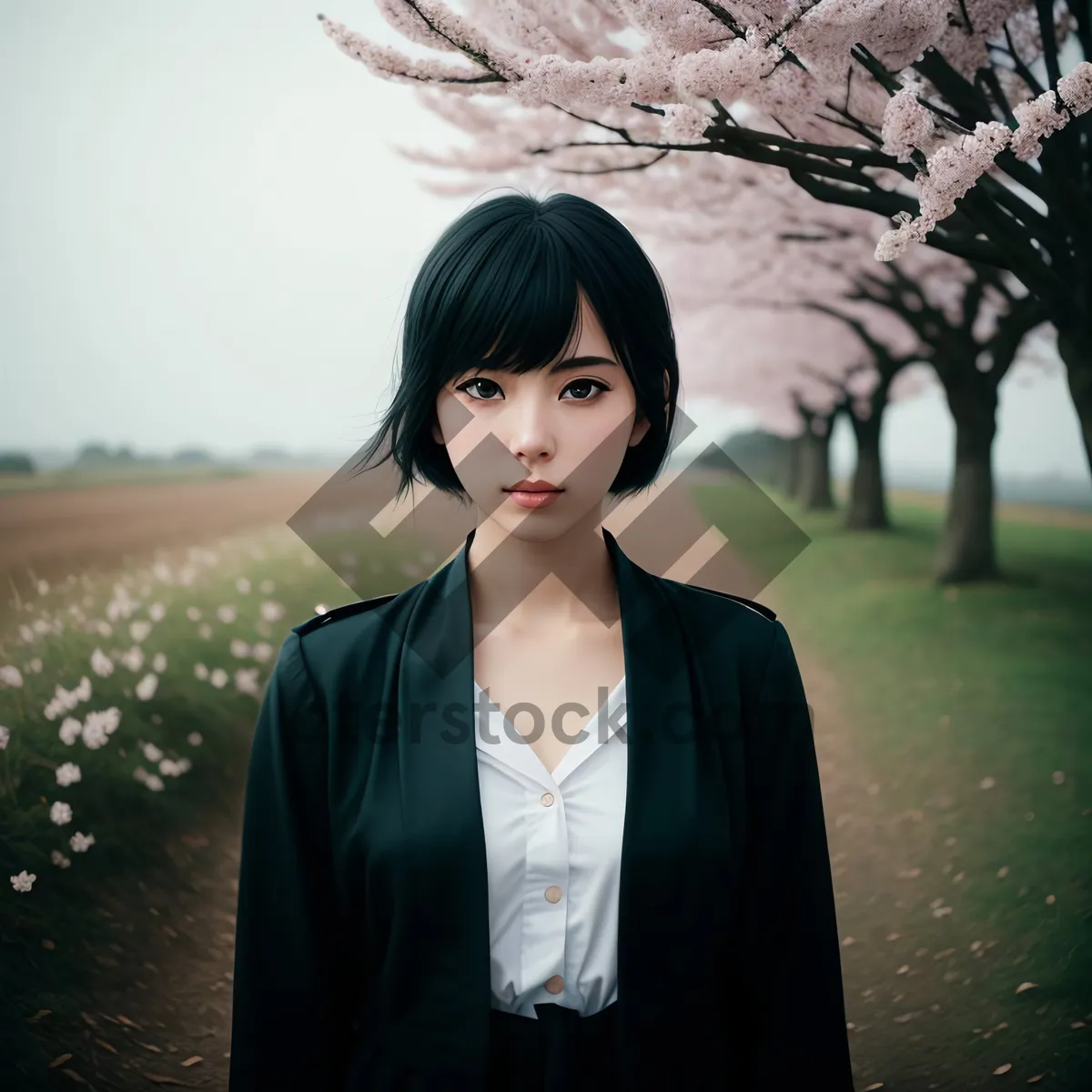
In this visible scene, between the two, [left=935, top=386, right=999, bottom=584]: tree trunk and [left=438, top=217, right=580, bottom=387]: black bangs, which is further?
[left=935, top=386, right=999, bottom=584]: tree trunk

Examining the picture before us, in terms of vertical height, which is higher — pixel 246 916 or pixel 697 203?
pixel 697 203

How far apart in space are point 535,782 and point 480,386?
1.82 feet

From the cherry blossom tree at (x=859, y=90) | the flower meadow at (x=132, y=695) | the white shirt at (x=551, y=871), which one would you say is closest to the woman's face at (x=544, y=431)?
the white shirt at (x=551, y=871)

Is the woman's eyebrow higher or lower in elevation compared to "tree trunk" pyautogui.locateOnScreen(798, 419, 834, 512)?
Result: lower

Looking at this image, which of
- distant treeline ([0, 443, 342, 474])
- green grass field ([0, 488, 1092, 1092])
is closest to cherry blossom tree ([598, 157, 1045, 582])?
green grass field ([0, 488, 1092, 1092])

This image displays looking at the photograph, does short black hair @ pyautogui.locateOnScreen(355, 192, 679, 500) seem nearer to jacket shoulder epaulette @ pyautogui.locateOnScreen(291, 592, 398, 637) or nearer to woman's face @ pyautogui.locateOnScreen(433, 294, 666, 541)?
woman's face @ pyautogui.locateOnScreen(433, 294, 666, 541)

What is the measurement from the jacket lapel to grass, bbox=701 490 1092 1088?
4.14 ft

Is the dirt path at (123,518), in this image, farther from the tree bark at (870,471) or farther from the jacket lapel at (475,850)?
the tree bark at (870,471)

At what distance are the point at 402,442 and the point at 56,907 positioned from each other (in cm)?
147

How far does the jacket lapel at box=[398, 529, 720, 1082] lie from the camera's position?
1198 mm

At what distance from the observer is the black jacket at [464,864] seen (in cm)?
122

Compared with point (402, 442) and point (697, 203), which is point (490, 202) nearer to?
point (402, 442)

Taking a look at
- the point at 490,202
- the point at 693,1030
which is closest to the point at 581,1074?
the point at 693,1030

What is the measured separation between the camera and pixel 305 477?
285cm
